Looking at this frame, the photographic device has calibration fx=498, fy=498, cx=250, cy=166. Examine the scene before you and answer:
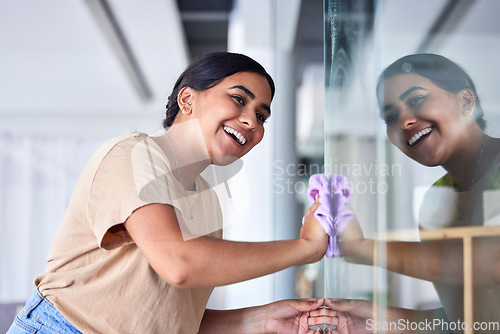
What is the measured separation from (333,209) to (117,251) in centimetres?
31

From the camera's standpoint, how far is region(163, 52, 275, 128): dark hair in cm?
70

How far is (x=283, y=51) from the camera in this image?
896 mm

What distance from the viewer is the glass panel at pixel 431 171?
64 cm

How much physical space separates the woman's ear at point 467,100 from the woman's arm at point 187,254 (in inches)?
12.4

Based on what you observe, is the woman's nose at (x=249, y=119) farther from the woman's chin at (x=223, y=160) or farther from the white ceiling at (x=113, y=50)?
the white ceiling at (x=113, y=50)

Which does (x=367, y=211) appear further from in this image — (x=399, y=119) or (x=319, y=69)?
(x=319, y=69)

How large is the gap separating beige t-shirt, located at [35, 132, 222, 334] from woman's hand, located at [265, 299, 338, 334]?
0.14 m

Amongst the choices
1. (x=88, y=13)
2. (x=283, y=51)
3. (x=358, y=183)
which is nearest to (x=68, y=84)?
(x=88, y=13)

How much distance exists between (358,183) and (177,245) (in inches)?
11.2

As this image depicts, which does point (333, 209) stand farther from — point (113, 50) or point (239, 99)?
point (113, 50)

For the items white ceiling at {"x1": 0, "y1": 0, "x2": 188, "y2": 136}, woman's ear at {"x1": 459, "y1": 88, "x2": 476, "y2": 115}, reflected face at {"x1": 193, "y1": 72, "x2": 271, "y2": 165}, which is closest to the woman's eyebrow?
reflected face at {"x1": 193, "y1": 72, "x2": 271, "y2": 165}

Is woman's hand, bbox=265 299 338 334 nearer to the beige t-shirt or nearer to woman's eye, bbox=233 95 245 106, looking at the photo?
the beige t-shirt

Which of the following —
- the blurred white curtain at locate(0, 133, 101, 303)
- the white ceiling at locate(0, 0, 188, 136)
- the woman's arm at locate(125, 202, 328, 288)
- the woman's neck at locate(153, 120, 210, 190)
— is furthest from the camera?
the blurred white curtain at locate(0, 133, 101, 303)

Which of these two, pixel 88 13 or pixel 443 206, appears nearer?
pixel 443 206
